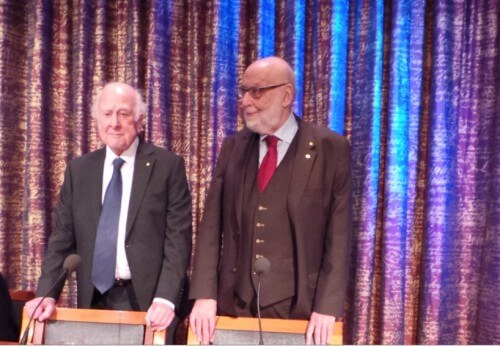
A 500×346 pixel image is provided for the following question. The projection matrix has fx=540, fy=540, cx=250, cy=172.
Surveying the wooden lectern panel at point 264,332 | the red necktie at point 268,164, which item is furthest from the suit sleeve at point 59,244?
the red necktie at point 268,164

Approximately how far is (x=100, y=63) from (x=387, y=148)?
5.21 feet

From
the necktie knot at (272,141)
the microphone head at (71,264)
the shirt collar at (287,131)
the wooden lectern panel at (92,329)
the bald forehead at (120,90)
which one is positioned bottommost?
the wooden lectern panel at (92,329)

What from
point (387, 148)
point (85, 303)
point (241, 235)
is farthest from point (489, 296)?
point (85, 303)

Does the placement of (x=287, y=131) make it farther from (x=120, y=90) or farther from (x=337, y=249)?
(x=120, y=90)

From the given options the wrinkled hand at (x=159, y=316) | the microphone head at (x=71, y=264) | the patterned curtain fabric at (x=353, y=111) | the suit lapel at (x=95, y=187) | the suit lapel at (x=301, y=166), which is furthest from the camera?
the patterned curtain fabric at (x=353, y=111)

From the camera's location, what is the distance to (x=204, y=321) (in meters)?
1.85

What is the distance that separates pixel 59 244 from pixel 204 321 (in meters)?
0.76

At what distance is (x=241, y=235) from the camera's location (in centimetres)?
206

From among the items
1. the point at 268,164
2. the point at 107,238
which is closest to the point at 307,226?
the point at 268,164

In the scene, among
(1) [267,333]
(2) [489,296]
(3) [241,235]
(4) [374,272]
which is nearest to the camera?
(1) [267,333]

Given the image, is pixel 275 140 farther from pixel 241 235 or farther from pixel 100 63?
pixel 100 63

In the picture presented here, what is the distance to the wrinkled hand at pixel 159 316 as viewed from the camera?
1.88 m

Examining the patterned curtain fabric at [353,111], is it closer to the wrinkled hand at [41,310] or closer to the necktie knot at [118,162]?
the necktie knot at [118,162]

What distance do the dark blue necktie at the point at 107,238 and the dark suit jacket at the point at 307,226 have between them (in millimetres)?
383
